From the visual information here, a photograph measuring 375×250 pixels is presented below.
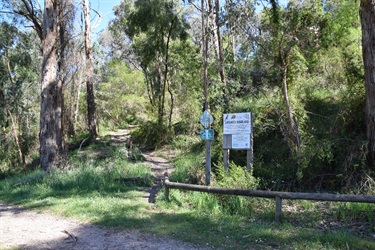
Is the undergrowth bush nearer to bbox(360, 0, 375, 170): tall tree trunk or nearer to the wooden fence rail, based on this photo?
the wooden fence rail

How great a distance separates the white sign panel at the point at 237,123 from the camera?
9898 millimetres

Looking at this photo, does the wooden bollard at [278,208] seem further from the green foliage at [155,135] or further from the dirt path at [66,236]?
the green foliage at [155,135]

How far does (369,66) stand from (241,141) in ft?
14.9

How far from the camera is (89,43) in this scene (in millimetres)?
24969

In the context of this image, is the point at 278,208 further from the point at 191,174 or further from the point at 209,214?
the point at 191,174

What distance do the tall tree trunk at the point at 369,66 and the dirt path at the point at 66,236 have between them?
726cm

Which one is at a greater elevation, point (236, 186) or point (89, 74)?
point (89, 74)

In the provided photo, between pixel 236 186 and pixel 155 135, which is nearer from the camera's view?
pixel 236 186

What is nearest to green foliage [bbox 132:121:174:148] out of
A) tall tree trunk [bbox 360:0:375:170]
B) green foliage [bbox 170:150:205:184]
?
green foliage [bbox 170:150:205:184]

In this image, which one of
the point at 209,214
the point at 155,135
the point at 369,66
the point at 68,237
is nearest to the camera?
the point at 68,237

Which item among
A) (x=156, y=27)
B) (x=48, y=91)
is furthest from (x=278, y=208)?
(x=156, y=27)

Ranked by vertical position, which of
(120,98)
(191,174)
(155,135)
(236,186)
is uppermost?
(120,98)

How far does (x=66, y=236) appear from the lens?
657 centimetres

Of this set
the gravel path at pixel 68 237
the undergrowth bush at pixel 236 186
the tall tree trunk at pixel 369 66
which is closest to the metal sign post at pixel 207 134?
the undergrowth bush at pixel 236 186
